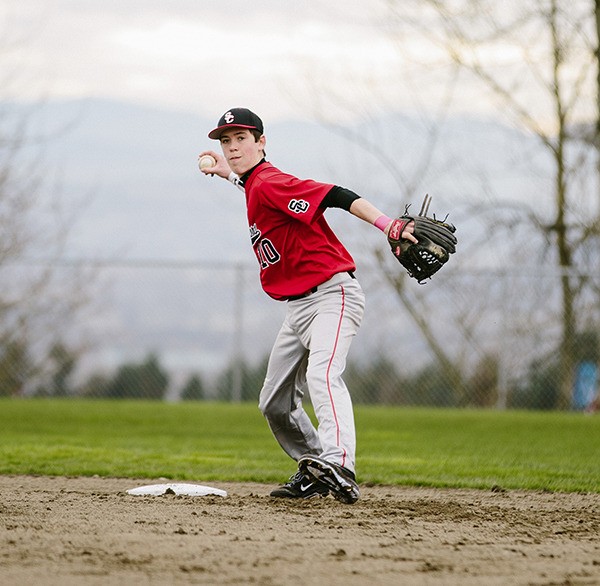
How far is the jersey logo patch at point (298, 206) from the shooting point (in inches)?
223

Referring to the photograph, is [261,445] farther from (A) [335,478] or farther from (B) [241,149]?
(A) [335,478]

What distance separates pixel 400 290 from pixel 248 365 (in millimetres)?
2594

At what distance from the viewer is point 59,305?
16.2 m

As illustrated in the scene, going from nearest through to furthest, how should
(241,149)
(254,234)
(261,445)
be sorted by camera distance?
1. (254,234)
2. (241,149)
3. (261,445)

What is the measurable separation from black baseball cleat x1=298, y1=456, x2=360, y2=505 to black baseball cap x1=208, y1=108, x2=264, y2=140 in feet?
6.13

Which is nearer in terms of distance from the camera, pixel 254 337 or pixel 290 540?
pixel 290 540

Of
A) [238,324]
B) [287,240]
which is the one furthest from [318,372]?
[238,324]

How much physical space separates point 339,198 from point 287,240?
401mm

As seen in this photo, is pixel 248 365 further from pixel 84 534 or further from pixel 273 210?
pixel 84 534

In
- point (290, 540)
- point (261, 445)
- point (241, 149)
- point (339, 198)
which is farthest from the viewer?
point (261, 445)

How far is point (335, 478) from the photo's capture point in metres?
5.50

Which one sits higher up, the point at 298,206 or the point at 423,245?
the point at 298,206

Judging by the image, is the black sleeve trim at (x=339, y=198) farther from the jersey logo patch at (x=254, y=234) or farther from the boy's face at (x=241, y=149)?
the boy's face at (x=241, y=149)

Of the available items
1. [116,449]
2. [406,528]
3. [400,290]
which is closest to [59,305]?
[400,290]
